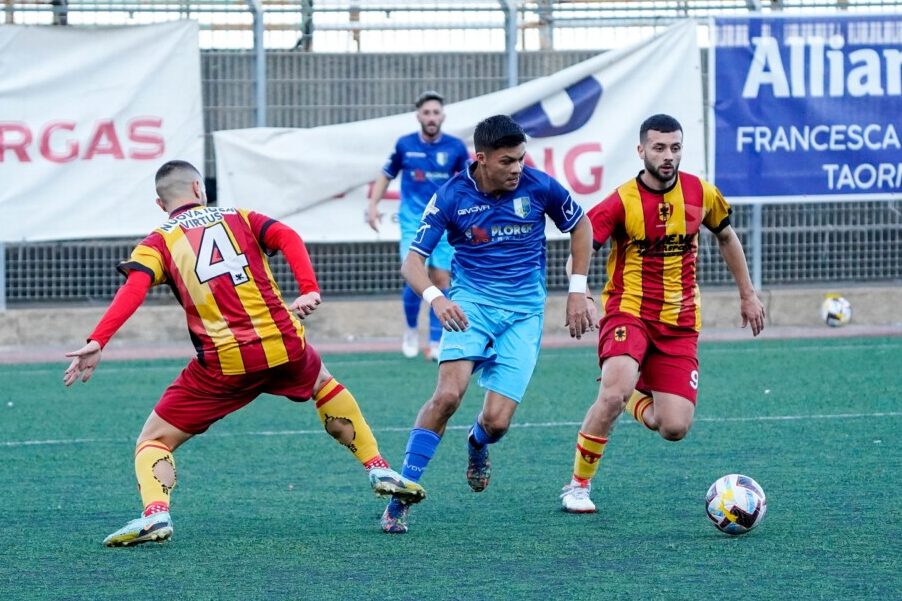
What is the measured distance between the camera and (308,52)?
565 inches

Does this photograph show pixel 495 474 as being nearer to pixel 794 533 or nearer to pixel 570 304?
pixel 570 304

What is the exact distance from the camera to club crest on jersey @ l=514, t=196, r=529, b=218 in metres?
6.61

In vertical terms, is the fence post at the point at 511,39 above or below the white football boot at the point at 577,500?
above

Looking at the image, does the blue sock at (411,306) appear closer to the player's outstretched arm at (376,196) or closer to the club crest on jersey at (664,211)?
the player's outstretched arm at (376,196)

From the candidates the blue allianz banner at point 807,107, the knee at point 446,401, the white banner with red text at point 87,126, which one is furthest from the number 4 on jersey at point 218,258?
the blue allianz banner at point 807,107

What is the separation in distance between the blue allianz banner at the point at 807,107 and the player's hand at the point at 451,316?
883 centimetres

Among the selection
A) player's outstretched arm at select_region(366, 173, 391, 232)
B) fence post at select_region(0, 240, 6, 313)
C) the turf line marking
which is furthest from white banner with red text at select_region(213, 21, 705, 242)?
the turf line marking

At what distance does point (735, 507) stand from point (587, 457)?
3.09 feet

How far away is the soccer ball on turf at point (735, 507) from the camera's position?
593cm

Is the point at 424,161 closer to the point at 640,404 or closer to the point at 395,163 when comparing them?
the point at 395,163

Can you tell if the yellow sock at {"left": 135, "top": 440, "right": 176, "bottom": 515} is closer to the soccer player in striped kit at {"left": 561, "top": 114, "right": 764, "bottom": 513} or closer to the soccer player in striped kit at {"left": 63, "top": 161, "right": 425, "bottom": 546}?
the soccer player in striped kit at {"left": 63, "top": 161, "right": 425, "bottom": 546}

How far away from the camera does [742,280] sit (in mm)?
7004

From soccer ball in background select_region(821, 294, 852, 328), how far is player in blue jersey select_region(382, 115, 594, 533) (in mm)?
8335

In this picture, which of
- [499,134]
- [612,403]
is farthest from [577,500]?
[499,134]
